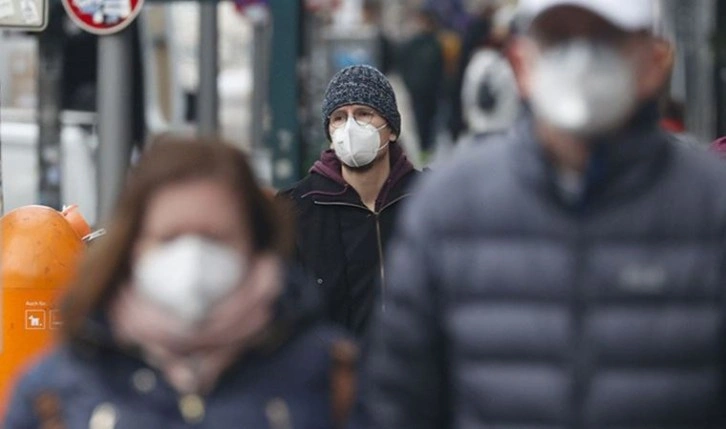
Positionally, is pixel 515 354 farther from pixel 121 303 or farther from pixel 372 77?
pixel 372 77

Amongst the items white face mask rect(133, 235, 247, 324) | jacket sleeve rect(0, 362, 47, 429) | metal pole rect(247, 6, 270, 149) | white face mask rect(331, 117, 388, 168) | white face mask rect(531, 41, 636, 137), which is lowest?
metal pole rect(247, 6, 270, 149)

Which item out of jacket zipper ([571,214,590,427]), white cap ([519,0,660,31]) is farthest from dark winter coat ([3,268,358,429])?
white cap ([519,0,660,31])

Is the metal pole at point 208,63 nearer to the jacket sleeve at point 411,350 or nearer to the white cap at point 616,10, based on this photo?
the jacket sleeve at point 411,350

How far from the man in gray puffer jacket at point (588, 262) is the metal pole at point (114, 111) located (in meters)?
10.6

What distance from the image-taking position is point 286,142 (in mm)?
19609

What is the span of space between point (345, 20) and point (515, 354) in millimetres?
33193

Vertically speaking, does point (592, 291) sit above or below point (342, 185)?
above

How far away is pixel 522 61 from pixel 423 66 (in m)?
23.2

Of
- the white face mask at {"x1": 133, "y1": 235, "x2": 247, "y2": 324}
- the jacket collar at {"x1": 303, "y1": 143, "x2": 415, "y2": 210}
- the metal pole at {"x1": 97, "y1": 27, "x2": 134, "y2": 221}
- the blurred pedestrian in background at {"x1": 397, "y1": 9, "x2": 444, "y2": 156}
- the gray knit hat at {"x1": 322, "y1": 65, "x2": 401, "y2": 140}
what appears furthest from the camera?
the blurred pedestrian in background at {"x1": 397, "y1": 9, "x2": 444, "y2": 156}

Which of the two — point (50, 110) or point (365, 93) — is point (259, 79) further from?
point (365, 93)

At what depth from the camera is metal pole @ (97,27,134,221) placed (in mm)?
14656

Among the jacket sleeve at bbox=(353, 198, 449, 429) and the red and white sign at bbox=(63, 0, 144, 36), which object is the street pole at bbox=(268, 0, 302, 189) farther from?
the jacket sleeve at bbox=(353, 198, 449, 429)

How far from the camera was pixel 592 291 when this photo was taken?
4.03 m

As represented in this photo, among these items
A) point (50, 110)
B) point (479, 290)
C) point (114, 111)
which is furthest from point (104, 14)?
point (479, 290)
